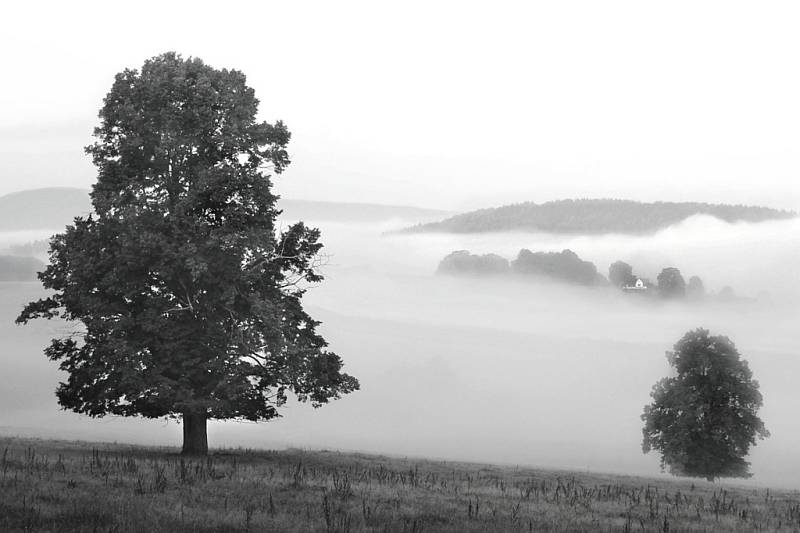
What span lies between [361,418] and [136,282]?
143 m

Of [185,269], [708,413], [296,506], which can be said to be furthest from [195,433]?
[708,413]

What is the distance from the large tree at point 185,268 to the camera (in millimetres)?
31953

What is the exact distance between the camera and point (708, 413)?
2211 inches

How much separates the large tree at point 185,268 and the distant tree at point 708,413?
3159 cm

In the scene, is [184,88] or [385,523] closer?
[385,523]

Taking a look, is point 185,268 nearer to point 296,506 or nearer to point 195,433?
point 195,433

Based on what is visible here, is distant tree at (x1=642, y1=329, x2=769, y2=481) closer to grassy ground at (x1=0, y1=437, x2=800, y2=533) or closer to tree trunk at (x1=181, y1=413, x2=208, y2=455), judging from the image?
grassy ground at (x1=0, y1=437, x2=800, y2=533)

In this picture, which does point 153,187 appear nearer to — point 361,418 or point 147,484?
point 147,484

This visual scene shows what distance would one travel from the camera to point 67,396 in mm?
33406

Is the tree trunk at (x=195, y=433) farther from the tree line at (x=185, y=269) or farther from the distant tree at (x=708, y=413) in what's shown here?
the distant tree at (x=708, y=413)

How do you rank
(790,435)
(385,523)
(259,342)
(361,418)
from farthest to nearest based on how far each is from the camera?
(361,418)
(790,435)
(259,342)
(385,523)

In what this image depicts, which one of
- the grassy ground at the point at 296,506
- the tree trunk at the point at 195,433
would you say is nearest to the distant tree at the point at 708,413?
the grassy ground at the point at 296,506

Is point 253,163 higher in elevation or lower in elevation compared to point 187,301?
higher

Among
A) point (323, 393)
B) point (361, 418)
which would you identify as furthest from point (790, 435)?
point (323, 393)
